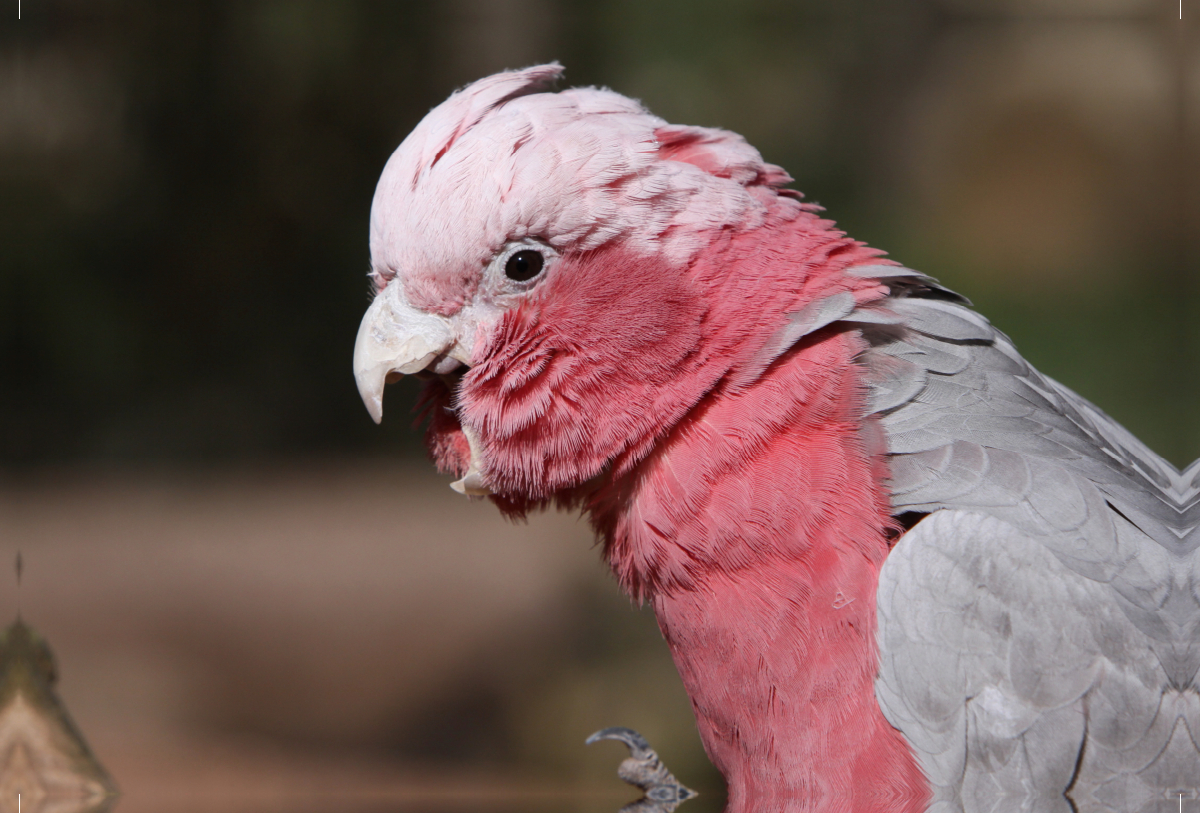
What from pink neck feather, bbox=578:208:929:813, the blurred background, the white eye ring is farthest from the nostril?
the blurred background

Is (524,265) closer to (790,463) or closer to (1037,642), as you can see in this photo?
(790,463)

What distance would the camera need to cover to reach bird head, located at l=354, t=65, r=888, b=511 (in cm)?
98

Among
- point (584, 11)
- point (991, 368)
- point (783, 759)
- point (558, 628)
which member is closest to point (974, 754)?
point (783, 759)

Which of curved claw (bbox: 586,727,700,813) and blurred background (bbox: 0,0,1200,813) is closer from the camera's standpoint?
curved claw (bbox: 586,727,700,813)

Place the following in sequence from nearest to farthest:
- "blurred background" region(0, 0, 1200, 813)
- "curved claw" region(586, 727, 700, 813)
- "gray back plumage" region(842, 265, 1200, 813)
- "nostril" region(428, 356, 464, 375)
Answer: "gray back plumage" region(842, 265, 1200, 813)
"nostril" region(428, 356, 464, 375)
"curved claw" region(586, 727, 700, 813)
"blurred background" region(0, 0, 1200, 813)

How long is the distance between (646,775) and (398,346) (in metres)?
0.92

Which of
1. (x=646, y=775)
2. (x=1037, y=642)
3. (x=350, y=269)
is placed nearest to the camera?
(x=1037, y=642)

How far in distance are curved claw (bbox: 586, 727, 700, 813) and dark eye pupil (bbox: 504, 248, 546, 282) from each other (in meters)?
0.83

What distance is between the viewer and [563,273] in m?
1.01

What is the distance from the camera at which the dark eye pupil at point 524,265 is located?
39.5 inches

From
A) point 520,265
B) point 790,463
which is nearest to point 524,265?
point 520,265

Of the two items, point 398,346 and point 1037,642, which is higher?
point 398,346

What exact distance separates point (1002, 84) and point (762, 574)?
2.82 metres

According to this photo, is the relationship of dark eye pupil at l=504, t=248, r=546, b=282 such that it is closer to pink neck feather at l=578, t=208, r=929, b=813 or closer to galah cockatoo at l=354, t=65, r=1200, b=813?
galah cockatoo at l=354, t=65, r=1200, b=813
